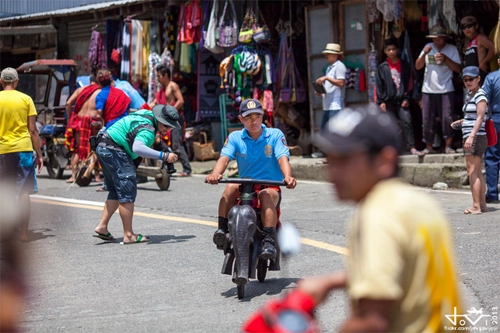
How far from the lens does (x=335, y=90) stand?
15.7 metres

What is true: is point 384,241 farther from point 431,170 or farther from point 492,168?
point 431,170

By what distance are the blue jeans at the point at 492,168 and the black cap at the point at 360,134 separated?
8.62 m

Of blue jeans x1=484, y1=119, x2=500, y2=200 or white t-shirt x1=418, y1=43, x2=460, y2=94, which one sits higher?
white t-shirt x1=418, y1=43, x2=460, y2=94

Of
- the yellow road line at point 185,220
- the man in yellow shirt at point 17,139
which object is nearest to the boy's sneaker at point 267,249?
the yellow road line at point 185,220

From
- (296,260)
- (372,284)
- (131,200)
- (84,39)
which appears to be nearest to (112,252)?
(131,200)

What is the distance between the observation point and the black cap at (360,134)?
3.03 m

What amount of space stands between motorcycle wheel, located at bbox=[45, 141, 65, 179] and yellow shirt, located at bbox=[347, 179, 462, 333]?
14773 millimetres

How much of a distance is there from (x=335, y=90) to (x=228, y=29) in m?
3.19

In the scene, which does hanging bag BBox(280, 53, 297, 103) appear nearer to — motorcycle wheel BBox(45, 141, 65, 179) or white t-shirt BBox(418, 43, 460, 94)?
white t-shirt BBox(418, 43, 460, 94)

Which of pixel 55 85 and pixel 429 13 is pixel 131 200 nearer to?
pixel 429 13

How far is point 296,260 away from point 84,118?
8036 millimetres

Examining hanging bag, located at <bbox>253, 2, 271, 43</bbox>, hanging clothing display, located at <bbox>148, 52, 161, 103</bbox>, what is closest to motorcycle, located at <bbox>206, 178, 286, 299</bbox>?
hanging bag, located at <bbox>253, 2, 271, 43</bbox>

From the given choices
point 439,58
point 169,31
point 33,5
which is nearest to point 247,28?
point 169,31

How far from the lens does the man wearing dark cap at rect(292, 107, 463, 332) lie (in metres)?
2.86
